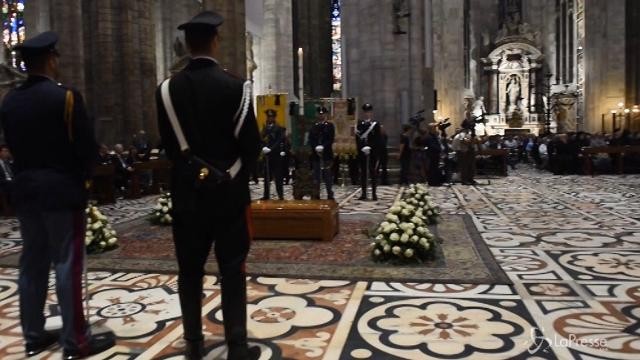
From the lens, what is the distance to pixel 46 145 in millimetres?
3105

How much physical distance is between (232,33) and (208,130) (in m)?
10.2

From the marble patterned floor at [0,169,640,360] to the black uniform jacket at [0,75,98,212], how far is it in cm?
97

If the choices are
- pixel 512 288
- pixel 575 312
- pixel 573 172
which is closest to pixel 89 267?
pixel 512 288

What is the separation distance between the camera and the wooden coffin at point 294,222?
6.68 metres

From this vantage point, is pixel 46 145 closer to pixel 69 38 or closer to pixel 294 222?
pixel 294 222

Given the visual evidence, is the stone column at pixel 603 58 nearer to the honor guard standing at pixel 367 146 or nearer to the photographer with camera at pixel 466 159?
the photographer with camera at pixel 466 159

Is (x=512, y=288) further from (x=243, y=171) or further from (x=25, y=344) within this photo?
(x=25, y=344)

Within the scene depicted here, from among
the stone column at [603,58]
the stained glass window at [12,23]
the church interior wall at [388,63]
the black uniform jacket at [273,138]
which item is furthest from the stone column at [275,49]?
the stone column at [603,58]

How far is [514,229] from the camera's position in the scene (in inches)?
287

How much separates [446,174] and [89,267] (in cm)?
1136

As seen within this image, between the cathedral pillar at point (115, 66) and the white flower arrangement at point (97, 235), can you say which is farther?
the cathedral pillar at point (115, 66)

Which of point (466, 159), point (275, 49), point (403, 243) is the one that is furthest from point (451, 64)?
point (403, 243)

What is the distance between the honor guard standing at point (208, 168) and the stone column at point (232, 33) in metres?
9.62

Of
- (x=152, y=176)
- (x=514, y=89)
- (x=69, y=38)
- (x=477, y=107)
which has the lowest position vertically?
(x=152, y=176)
